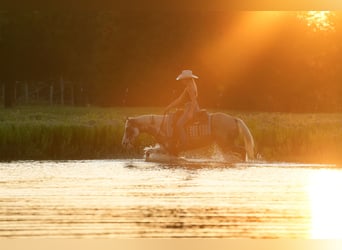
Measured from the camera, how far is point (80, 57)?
1138cm

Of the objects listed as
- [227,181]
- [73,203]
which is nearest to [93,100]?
[227,181]

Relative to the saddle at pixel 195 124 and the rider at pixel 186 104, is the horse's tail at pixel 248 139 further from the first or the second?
the rider at pixel 186 104

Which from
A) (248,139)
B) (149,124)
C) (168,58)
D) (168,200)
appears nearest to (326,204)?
(168,200)

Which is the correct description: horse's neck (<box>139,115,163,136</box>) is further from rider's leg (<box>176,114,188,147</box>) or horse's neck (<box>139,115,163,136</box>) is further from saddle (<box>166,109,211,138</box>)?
rider's leg (<box>176,114,188,147</box>)

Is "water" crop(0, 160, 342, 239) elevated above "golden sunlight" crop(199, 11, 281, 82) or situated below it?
below

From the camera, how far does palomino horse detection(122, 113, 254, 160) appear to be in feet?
28.4

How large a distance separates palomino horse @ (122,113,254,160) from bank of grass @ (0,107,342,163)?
322 mm

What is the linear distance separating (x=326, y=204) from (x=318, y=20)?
16.4ft

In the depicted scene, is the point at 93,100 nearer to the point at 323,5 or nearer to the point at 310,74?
the point at 310,74

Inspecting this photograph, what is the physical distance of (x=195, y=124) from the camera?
28.0 feet

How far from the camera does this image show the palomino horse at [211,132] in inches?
341

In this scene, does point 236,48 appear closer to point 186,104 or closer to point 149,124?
point 149,124

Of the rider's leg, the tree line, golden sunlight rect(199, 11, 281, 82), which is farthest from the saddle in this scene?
golden sunlight rect(199, 11, 281, 82)

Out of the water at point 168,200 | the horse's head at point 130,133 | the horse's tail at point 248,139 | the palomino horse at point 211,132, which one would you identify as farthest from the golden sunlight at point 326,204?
the horse's head at point 130,133
